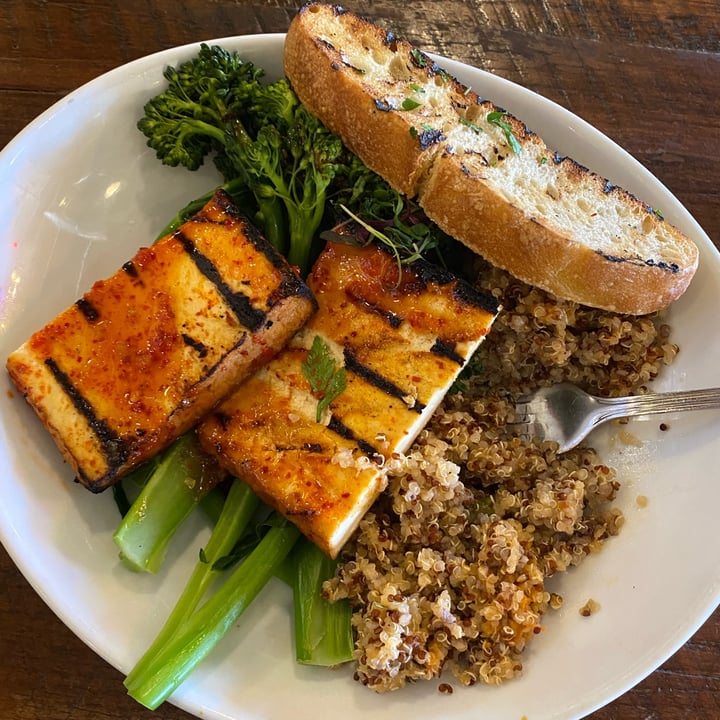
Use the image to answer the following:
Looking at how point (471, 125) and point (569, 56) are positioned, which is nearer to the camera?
point (471, 125)

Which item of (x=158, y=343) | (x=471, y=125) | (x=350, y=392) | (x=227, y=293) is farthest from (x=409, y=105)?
(x=158, y=343)

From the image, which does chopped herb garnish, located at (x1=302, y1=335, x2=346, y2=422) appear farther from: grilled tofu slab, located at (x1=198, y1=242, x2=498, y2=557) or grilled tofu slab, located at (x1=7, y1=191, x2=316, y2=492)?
grilled tofu slab, located at (x1=7, y1=191, x2=316, y2=492)

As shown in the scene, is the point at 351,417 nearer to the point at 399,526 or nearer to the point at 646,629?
the point at 399,526

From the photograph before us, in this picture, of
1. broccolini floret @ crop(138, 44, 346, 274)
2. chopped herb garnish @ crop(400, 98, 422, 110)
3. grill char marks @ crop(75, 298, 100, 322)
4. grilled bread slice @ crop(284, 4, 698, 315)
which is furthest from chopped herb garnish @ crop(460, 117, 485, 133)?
grill char marks @ crop(75, 298, 100, 322)

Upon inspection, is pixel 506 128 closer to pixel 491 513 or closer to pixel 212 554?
pixel 491 513

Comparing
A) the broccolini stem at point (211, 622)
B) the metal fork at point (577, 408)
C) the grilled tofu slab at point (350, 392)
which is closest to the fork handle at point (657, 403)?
the metal fork at point (577, 408)
